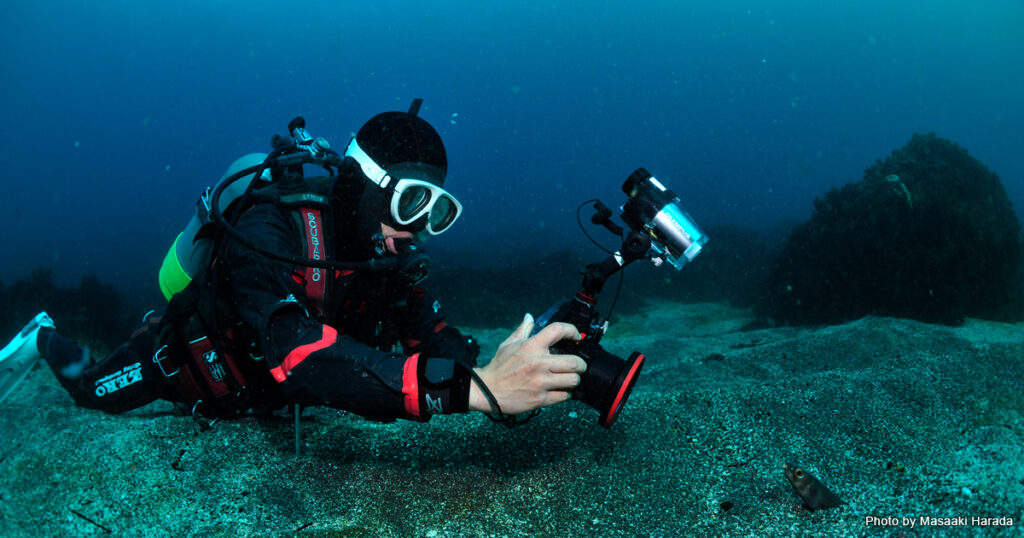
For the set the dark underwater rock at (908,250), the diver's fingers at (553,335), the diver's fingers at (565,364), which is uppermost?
the diver's fingers at (553,335)

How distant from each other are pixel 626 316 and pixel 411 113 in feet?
33.9

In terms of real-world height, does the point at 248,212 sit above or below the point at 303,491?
above

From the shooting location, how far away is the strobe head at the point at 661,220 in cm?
219

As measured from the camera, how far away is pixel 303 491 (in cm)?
239

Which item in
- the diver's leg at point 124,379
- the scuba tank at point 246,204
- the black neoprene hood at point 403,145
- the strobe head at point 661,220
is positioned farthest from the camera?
the diver's leg at point 124,379

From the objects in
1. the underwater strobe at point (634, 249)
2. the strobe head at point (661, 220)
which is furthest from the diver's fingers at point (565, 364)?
the strobe head at point (661, 220)

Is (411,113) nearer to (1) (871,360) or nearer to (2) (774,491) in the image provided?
(2) (774,491)

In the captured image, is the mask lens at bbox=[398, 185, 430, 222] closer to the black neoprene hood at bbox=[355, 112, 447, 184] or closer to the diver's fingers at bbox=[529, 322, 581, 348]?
the black neoprene hood at bbox=[355, 112, 447, 184]

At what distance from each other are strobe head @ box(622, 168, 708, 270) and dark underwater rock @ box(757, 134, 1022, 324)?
9.25 m

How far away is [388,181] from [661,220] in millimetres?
1604

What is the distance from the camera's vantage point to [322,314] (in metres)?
2.86

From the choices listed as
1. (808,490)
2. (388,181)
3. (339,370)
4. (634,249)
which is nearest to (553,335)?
(634,249)

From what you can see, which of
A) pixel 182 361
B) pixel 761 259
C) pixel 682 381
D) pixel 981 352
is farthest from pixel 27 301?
pixel 761 259

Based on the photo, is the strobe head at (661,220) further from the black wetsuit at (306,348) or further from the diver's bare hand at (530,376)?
the black wetsuit at (306,348)
